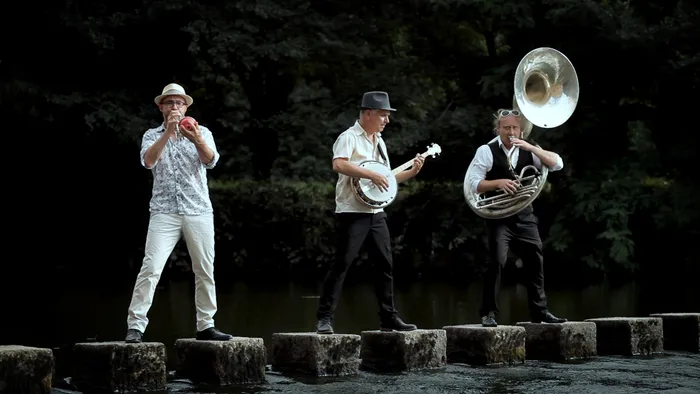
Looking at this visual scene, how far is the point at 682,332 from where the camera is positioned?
12.4 meters

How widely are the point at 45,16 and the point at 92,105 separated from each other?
170cm

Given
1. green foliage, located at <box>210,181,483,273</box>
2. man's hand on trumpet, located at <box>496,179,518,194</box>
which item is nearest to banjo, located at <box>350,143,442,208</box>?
man's hand on trumpet, located at <box>496,179,518,194</box>

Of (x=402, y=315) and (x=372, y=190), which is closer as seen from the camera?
(x=372, y=190)

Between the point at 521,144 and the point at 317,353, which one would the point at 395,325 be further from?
the point at 521,144

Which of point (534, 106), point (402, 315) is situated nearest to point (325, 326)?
point (534, 106)

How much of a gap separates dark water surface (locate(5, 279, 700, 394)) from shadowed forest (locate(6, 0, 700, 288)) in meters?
1.28

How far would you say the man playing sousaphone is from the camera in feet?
35.6

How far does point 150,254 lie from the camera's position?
29.8ft

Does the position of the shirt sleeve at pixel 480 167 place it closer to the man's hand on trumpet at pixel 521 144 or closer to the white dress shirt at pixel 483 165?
the white dress shirt at pixel 483 165

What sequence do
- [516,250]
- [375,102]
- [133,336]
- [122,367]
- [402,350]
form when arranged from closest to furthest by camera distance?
[122,367]
[133,336]
[402,350]
[375,102]
[516,250]

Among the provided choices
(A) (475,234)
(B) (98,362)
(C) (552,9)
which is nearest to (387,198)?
(B) (98,362)

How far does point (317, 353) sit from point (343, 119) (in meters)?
17.0

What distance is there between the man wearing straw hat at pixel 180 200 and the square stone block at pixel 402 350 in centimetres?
143

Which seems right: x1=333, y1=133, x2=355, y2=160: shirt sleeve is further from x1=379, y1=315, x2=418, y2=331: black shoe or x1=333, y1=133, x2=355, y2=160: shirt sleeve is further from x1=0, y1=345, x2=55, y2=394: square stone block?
x1=0, y1=345, x2=55, y2=394: square stone block
